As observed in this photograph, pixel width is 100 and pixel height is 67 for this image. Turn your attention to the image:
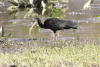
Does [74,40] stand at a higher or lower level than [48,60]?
lower

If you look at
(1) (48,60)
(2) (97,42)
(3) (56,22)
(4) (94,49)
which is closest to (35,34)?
(3) (56,22)

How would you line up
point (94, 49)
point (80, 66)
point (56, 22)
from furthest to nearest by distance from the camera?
point (56, 22) → point (94, 49) → point (80, 66)

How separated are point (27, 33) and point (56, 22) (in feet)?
6.37

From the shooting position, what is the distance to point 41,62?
6141 mm

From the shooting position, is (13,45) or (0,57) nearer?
(0,57)

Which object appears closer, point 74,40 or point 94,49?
point 94,49

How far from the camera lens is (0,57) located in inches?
264

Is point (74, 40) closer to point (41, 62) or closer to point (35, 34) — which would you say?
point (35, 34)

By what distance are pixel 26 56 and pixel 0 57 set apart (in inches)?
→ 27.7

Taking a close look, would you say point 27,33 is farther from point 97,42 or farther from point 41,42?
point 97,42

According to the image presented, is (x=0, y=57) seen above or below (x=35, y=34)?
above

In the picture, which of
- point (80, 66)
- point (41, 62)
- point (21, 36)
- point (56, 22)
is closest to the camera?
point (80, 66)

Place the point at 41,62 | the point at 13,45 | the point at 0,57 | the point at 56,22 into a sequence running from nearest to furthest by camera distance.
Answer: the point at 41,62
the point at 0,57
the point at 13,45
the point at 56,22

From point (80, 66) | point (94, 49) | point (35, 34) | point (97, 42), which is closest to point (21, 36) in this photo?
point (35, 34)
